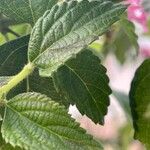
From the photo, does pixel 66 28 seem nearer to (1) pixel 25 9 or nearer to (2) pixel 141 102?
(1) pixel 25 9

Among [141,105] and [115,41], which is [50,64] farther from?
[115,41]

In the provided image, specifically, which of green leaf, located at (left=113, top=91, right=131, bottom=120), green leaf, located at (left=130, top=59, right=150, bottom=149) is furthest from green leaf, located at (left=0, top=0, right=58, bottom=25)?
green leaf, located at (left=113, top=91, right=131, bottom=120)

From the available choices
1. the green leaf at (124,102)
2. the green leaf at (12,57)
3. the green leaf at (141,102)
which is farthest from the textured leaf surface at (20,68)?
the green leaf at (124,102)

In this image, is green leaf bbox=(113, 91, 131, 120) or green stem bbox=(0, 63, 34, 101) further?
green leaf bbox=(113, 91, 131, 120)

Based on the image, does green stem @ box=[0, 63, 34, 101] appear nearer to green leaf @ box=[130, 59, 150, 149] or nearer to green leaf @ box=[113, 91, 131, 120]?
green leaf @ box=[130, 59, 150, 149]

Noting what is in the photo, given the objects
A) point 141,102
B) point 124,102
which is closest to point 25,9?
point 141,102

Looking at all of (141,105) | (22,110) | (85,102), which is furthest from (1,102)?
(141,105)
